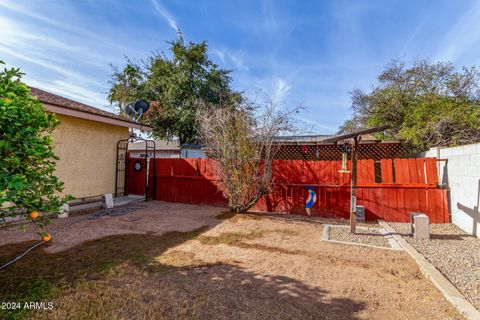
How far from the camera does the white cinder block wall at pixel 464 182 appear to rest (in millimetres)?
4469

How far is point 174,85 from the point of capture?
14.6 metres

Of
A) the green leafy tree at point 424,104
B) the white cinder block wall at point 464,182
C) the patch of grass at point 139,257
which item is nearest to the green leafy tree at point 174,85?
the green leafy tree at point 424,104

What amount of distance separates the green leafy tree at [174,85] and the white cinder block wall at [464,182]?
1119 cm

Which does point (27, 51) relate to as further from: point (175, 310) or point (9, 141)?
point (175, 310)

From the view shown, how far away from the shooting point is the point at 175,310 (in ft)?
7.04

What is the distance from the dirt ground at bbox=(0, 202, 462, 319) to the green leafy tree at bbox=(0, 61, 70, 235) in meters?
0.92

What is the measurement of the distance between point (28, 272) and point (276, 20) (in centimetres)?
946

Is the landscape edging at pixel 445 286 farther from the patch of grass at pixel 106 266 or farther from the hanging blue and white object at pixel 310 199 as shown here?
the patch of grass at pixel 106 266

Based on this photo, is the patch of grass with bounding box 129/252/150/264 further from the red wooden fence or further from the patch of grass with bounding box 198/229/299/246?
the red wooden fence

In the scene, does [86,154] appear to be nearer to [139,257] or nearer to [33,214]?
[139,257]

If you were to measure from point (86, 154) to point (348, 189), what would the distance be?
814 cm

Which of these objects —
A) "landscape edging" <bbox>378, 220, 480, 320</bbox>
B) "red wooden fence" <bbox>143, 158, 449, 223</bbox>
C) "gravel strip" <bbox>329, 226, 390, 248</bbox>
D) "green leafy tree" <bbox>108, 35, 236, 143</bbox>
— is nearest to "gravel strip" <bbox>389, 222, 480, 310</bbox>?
"landscape edging" <bbox>378, 220, 480, 320</bbox>

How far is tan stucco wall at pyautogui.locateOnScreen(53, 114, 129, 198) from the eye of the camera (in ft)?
22.0

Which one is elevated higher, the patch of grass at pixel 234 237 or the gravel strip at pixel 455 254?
the gravel strip at pixel 455 254
